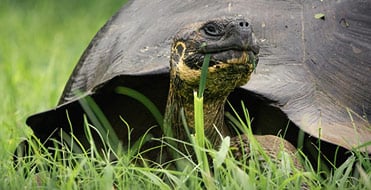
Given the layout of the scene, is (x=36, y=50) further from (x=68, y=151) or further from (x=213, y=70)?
(x=213, y=70)

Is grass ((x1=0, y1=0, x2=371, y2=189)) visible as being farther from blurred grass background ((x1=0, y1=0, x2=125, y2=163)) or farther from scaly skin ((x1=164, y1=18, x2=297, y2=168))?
scaly skin ((x1=164, y1=18, x2=297, y2=168))

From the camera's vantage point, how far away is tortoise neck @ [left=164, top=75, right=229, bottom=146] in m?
3.41

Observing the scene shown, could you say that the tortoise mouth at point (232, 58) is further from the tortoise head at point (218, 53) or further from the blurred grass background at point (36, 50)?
the blurred grass background at point (36, 50)

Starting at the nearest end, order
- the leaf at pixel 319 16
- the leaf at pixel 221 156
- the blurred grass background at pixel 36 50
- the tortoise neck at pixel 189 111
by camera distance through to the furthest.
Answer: the leaf at pixel 221 156 → the tortoise neck at pixel 189 111 → the leaf at pixel 319 16 → the blurred grass background at pixel 36 50

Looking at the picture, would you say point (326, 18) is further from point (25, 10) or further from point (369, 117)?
point (25, 10)

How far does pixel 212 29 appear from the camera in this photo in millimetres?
3279

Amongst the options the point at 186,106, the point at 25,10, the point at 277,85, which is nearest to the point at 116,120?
the point at 186,106

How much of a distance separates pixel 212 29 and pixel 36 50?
4.46 metres

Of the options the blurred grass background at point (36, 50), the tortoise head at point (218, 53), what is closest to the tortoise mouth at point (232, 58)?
the tortoise head at point (218, 53)

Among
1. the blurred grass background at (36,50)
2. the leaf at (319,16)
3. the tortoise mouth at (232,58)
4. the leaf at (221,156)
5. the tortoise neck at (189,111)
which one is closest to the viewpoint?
the leaf at (221,156)

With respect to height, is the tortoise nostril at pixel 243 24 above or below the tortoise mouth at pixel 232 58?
above

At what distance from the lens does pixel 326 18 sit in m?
3.80

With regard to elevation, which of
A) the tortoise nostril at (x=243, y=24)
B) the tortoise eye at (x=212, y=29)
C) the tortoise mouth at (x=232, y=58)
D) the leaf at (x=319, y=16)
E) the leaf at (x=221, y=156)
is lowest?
the leaf at (x=221, y=156)

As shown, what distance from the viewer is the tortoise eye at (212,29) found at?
325cm
